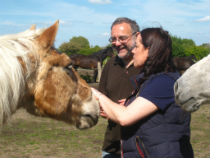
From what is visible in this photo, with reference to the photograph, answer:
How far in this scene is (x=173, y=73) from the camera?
2.43m

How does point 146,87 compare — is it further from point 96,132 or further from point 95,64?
point 95,64

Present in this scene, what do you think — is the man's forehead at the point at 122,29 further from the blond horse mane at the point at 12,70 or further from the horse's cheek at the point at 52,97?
the blond horse mane at the point at 12,70

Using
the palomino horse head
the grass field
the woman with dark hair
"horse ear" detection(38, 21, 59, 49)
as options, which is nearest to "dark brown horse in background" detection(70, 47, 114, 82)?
the grass field

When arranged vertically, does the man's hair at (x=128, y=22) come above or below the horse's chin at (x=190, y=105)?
above

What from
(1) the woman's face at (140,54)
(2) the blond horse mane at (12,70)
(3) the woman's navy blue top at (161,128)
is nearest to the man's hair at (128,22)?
(1) the woman's face at (140,54)

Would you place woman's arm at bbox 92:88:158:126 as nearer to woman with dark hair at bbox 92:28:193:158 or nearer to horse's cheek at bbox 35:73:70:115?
woman with dark hair at bbox 92:28:193:158

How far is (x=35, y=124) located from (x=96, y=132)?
2.18 metres

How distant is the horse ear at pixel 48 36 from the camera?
248 centimetres

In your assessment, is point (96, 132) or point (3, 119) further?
point (96, 132)

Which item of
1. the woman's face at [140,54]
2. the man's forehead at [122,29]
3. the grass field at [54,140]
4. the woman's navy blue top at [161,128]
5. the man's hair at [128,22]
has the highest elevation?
the man's hair at [128,22]

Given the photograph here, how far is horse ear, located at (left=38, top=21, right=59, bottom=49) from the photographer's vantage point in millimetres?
2477

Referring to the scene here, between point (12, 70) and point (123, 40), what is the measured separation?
1557 millimetres

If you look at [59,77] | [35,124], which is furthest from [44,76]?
[35,124]

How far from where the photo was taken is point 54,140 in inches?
280
